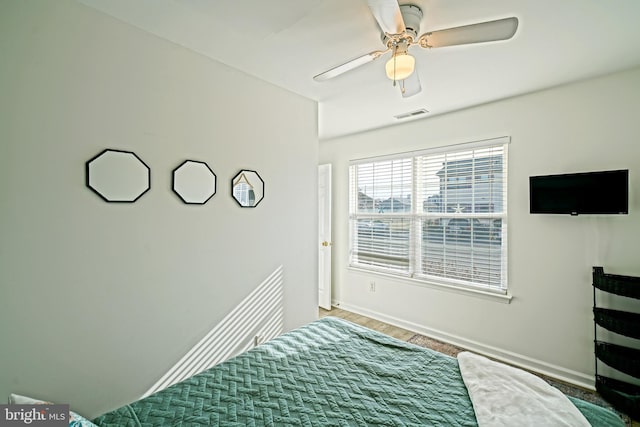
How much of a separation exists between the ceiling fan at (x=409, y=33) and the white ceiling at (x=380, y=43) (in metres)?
0.09

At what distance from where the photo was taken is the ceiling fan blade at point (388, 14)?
133cm

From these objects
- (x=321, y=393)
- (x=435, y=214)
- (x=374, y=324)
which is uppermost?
(x=435, y=214)

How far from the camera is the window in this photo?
10.2 ft

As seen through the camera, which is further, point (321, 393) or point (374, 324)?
point (374, 324)

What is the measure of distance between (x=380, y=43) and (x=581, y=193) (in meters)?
2.01

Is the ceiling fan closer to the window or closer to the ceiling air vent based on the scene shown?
the ceiling air vent

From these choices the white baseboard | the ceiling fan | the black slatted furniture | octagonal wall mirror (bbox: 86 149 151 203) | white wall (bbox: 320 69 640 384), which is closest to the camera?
the ceiling fan

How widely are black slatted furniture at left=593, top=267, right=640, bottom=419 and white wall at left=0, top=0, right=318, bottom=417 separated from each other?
105 inches

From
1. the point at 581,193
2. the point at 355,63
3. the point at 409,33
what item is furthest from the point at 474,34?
the point at 581,193

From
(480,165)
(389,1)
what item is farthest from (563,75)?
(389,1)

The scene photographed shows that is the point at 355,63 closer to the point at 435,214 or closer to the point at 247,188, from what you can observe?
the point at 247,188

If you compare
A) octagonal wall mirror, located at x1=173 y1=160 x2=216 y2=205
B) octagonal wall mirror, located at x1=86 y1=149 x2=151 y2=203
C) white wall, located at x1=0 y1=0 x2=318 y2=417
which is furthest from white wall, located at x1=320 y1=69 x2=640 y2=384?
octagonal wall mirror, located at x1=86 y1=149 x2=151 y2=203

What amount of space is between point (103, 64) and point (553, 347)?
159 inches

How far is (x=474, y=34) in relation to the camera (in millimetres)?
1531
